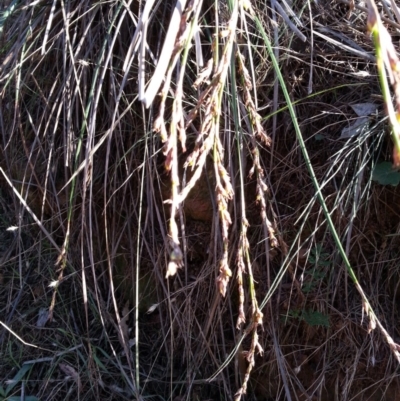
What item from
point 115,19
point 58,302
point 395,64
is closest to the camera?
point 395,64

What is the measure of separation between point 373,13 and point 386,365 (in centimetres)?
103

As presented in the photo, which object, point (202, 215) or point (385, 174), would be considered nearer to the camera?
point (385, 174)

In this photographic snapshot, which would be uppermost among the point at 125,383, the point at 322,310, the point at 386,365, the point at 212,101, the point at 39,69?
the point at 212,101

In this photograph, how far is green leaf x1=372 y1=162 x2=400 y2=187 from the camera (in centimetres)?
141

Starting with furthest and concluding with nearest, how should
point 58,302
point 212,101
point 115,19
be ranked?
point 58,302
point 115,19
point 212,101

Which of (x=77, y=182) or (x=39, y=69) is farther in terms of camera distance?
(x=39, y=69)

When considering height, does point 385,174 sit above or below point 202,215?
above

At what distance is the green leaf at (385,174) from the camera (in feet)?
4.63

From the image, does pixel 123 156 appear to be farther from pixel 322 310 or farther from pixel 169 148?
pixel 169 148

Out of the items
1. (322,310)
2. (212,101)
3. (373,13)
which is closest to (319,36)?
(322,310)

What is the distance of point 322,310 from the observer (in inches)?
59.3

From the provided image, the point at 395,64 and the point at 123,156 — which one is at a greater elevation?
the point at 395,64

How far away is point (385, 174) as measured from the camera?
1428 mm

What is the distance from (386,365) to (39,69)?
121 cm
